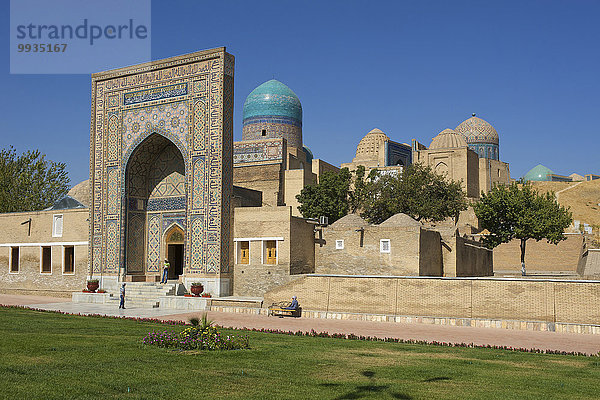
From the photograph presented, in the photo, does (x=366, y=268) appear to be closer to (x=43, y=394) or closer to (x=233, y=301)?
(x=233, y=301)

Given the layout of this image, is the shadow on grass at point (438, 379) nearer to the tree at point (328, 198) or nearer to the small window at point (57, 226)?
the small window at point (57, 226)

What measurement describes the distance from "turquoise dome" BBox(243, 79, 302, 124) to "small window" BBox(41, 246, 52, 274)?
56.1ft

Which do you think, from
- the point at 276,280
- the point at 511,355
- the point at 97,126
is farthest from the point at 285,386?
the point at 97,126

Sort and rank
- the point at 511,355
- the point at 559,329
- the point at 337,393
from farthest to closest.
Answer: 1. the point at 559,329
2. the point at 511,355
3. the point at 337,393

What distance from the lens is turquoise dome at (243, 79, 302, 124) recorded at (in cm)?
3819

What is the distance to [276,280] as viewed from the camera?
66.9 feet

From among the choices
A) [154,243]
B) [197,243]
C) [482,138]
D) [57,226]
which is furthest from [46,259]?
[482,138]

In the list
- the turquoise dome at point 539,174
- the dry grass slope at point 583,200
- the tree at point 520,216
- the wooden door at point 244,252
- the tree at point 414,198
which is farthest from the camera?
the turquoise dome at point 539,174

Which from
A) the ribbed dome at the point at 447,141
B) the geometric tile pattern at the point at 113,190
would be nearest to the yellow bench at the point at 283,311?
the geometric tile pattern at the point at 113,190

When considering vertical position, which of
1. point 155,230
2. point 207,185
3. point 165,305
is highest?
point 207,185

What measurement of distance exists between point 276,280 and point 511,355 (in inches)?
435

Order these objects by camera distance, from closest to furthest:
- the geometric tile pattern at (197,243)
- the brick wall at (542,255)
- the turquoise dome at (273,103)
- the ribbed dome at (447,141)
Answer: the geometric tile pattern at (197,243) < the brick wall at (542,255) < the turquoise dome at (273,103) < the ribbed dome at (447,141)

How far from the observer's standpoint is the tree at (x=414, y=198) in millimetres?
28969

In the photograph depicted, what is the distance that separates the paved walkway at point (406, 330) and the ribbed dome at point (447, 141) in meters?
35.7
